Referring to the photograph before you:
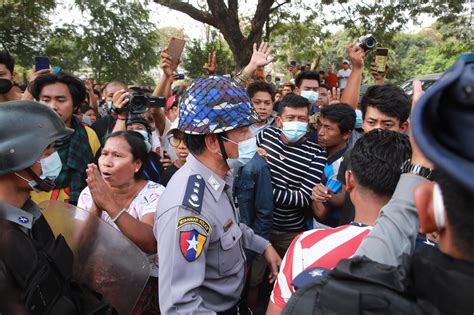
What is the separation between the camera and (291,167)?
3.28 m

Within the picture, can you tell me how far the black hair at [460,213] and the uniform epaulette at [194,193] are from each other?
106 cm

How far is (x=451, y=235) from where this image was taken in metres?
0.82

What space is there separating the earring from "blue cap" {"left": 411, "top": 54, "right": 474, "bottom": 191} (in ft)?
0.39

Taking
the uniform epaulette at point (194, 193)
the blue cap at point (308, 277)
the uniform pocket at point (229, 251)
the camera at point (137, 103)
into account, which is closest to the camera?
the blue cap at point (308, 277)

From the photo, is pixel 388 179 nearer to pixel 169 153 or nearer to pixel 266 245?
pixel 266 245

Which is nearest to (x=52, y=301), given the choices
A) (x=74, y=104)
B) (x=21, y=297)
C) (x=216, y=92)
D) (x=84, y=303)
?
(x=21, y=297)

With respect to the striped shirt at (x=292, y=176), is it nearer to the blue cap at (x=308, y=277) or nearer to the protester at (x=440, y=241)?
the blue cap at (x=308, y=277)

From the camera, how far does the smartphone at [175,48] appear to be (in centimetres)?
390

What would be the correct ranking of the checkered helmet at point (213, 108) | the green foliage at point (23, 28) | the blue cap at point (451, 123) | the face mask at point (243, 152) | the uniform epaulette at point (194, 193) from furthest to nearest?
the green foliage at point (23, 28)
the face mask at point (243, 152)
the checkered helmet at point (213, 108)
the uniform epaulette at point (194, 193)
the blue cap at point (451, 123)

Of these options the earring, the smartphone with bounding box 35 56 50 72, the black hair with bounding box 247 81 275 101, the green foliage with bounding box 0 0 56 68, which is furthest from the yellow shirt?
the green foliage with bounding box 0 0 56 68

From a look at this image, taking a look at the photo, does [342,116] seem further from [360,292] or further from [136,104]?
[360,292]

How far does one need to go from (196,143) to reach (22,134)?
2.57 feet

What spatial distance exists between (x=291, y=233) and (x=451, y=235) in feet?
8.54

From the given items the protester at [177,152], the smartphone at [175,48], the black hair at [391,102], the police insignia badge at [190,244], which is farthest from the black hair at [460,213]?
the smartphone at [175,48]
